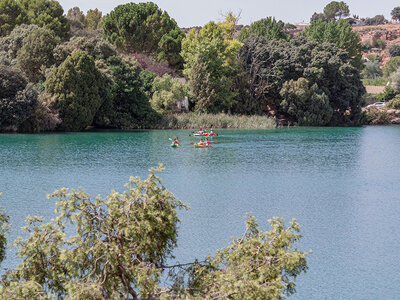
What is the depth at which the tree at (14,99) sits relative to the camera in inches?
1718

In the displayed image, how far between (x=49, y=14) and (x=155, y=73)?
15917 mm

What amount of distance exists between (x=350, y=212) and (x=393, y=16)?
167 meters

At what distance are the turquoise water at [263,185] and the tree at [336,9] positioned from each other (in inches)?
4993

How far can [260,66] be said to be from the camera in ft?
205

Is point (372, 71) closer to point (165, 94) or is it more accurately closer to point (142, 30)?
point (142, 30)

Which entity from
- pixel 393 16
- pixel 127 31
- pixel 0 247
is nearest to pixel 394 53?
pixel 393 16

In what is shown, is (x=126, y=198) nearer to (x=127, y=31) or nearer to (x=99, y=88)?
(x=99, y=88)

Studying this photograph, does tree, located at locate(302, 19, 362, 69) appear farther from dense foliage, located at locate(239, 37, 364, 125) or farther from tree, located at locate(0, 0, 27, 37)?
tree, located at locate(0, 0, 27, 37)

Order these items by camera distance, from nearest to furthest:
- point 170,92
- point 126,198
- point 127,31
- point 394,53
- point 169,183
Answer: point 126,198 → point 169,183 → point 170,92 → point 127,31 → point 394,53

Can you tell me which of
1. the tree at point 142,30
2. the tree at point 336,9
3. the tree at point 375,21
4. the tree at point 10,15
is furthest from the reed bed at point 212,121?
the tree at point 375,21

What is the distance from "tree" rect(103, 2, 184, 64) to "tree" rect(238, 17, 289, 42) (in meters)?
7.62

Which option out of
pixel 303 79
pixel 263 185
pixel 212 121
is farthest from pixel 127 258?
pixel 303 79

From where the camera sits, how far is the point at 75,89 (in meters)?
46.9

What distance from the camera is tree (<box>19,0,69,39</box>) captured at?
68.1 metres
